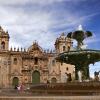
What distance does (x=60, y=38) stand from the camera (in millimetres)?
65750

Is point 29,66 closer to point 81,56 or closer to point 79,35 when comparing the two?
point 79,35

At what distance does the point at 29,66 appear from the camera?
204 ft

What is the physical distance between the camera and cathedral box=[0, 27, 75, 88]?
2401 inches

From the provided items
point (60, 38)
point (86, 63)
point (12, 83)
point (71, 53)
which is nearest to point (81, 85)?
point (71, 53)

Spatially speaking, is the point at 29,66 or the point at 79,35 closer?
the point at 79,35

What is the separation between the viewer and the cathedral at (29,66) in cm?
6099

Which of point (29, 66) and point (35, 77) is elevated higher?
point (29, 66)

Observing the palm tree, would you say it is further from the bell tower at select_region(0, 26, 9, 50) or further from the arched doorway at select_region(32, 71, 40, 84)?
the bell tower at select_region(0, 26, 9, 50)

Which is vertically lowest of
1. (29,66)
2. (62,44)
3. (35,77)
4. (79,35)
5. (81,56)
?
(81,56)

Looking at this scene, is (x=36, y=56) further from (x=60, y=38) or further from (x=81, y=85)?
(x=81, y=85)

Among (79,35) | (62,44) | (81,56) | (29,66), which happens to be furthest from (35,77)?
(81,56)

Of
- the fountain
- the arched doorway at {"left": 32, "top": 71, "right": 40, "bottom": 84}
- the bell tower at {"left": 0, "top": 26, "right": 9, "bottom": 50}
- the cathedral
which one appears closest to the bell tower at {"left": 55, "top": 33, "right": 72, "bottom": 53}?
the cathedral

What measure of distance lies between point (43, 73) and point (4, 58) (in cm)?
786

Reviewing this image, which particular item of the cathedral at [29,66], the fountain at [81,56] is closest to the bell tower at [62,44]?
the cathedral at [29,66]
